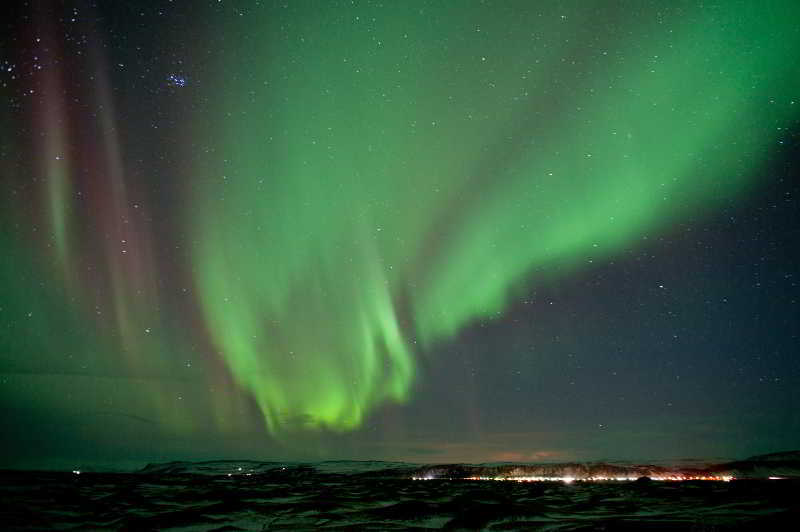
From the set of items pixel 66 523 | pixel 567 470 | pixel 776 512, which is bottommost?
pixel 567 470

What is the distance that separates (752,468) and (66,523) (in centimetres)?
10519

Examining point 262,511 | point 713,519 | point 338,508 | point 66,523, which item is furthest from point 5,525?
point 713,519

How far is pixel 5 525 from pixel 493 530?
11.6 meters

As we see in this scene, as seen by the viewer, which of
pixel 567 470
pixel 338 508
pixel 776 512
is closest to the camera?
pixel 776 512

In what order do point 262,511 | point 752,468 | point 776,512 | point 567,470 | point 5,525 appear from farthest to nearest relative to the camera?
point 567,470 < point 752,468 < point 262,511 < point 776,512 < point 5,525

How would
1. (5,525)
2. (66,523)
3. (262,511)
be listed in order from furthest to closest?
(262,511) → (66,523) → (5,525)

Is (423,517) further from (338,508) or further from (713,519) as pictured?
(713,519)

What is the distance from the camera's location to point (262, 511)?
53.7ft

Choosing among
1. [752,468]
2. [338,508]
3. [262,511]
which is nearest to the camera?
[262,511]

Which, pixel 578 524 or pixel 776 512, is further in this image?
pixel 776 512

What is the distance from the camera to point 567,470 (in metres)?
97.4

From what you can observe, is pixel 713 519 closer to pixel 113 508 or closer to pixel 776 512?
pixel 776 512

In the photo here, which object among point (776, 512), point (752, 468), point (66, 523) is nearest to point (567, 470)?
point (752, 468)

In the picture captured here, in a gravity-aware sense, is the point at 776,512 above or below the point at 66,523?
below
